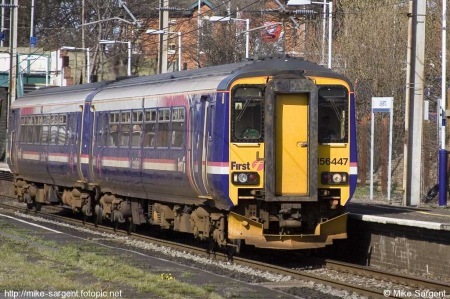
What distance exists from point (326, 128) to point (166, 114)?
137 inches

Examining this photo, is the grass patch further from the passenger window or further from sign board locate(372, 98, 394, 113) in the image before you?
sign board locate(372, 98, 394, 113)

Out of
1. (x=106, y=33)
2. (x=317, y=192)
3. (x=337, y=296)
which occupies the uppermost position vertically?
(x=106, y=33)

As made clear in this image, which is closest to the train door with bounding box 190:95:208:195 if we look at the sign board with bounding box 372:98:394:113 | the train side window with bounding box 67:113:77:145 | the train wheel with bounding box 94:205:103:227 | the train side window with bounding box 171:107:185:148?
the train side window with bounding box 171:107:185:148

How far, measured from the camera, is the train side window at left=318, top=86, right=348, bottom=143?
17094mm

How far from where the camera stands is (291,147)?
16.8 meters

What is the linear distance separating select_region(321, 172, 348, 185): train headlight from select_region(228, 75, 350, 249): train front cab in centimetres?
2

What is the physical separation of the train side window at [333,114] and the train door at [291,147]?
38 cm

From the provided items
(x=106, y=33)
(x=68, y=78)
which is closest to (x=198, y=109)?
(x=68, y=78)

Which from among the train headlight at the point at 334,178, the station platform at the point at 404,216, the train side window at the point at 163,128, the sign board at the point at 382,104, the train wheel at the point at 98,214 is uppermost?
the sign board at the point at 382,104

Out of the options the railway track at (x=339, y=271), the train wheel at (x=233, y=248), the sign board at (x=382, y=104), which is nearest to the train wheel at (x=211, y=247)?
the railway track at (x=339, y=271)

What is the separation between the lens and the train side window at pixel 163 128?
63.4 ft

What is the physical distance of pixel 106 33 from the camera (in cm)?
5950

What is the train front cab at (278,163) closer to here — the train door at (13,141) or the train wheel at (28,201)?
the train wheel at (28,201)

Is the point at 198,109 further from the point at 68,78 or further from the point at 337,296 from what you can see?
the point at 68,78
